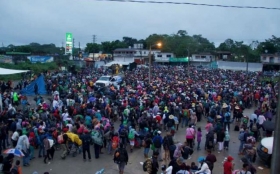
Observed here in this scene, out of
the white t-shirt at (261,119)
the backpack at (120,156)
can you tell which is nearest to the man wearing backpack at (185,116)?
the white t-shirt at (261,119)

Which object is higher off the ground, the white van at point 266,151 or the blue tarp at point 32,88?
the blue tarp at point 32,88

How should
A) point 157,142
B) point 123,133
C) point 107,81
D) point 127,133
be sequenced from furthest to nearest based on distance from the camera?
1. point 107,81
2. point 127,133
3. point 123,133
4. point 157,142

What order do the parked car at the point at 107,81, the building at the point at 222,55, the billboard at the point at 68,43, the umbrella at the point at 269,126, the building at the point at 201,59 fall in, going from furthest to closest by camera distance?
the building at the point at 222,55, the billboard at the point at 68,43, the building at the point at 201,59, the parked car at the point at 107,81, the umbrella at the point at 269,126

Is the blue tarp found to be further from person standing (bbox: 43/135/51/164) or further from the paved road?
person standing (bbox: 43/135/51/164)

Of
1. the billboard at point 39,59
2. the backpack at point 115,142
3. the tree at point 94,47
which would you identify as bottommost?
the backpack at point 115,142

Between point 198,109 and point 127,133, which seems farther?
point 198,109

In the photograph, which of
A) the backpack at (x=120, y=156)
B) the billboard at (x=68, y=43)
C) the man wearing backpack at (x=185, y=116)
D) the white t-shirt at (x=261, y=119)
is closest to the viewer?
the backpack at (x=120, y=156)

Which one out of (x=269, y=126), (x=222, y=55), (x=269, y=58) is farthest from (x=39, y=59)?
(x=222, y=55)

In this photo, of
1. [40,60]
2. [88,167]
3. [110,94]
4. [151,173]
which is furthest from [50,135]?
[40,60]

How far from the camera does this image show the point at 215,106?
1608cm

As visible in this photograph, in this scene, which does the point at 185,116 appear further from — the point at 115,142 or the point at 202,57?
the point at 202,57

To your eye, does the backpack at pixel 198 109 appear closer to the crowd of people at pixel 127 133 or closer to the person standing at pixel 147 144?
the crowd of people at pixel 127 133

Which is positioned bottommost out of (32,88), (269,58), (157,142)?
(157,142)

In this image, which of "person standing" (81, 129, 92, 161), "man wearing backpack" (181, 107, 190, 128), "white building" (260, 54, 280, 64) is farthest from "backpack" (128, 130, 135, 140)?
"white building" (260, 54, 280, 64)
